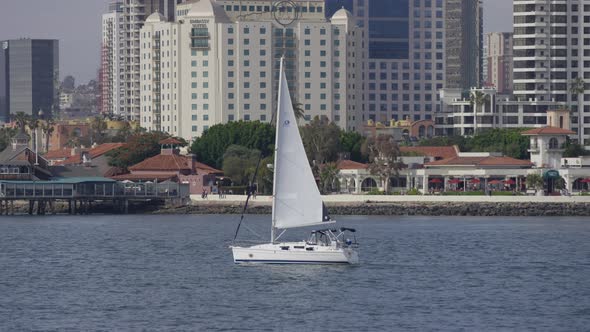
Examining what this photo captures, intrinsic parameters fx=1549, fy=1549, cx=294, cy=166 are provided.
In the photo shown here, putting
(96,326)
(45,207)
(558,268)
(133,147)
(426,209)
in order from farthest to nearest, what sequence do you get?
(133,147), (45,207), (426,209), (558,268), (96,326)

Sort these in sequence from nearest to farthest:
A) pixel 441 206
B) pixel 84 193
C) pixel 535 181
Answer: pixel 441 206 → pixel 84 193 → pixel 535 181

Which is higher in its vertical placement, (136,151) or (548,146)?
(548,146)

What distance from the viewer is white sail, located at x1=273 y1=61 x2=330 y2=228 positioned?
76.8 metres

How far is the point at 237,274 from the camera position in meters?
75.2

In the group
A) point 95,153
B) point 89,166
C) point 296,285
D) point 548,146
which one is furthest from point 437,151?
point 296,285

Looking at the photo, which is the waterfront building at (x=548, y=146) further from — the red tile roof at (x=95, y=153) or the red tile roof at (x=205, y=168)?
the red tile roof at (x=95, y=153)

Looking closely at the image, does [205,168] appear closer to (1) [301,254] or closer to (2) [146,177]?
(2) [146,177]

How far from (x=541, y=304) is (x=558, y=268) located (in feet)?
55.8

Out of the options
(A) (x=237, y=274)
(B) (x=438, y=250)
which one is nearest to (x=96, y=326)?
(A) (x=237, y=274)

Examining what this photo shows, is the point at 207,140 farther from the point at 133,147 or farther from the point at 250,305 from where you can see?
the point at 250,305

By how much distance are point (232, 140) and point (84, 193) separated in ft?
123

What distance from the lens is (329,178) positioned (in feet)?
537

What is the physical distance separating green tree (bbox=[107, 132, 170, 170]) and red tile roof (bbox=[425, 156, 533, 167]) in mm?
33669

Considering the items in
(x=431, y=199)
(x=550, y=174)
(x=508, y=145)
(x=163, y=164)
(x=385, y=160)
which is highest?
(x=508, y=145)
